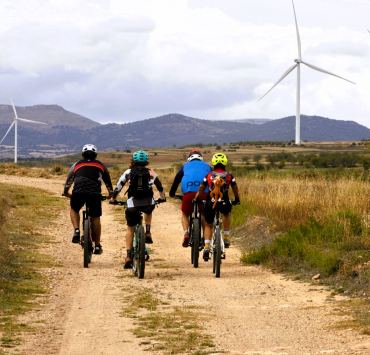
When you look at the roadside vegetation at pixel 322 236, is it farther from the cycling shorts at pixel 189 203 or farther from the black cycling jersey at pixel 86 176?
the black cycling jersey at pixel 86 176

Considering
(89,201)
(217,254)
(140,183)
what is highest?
(140,183)

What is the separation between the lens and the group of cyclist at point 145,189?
15.2m

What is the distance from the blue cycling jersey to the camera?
52.5ft

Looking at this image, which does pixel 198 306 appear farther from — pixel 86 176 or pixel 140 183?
pixel 86 176

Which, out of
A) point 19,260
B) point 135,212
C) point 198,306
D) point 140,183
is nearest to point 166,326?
point 198,306

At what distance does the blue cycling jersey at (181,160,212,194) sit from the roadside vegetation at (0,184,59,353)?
9.50 feet

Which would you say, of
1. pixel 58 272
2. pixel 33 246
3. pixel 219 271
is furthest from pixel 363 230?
pixel 33 246

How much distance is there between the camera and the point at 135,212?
50.4 feet

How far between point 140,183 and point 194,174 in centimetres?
130

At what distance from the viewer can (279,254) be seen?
16.5m

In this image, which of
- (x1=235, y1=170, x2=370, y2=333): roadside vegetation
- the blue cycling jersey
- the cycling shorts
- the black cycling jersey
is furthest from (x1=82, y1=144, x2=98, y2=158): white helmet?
(x1=235, y1=170, x2=370, y2=333): roadside vegetation

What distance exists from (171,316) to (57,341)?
73.4 inches

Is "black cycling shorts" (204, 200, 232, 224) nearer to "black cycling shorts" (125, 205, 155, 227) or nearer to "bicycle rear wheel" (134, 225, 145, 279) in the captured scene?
"black cycling shorts" (125, 205, 155, 227)

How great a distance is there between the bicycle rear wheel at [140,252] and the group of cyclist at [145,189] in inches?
16.7
